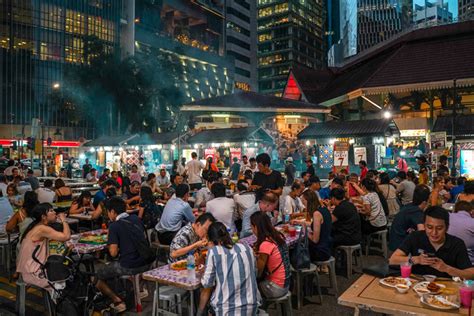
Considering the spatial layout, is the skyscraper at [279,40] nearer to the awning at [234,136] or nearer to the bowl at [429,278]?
the awning at [234,136]

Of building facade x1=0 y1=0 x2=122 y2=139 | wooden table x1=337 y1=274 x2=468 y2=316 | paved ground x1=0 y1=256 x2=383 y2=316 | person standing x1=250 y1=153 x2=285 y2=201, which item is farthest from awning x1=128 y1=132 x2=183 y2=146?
building facade x1=0 y1=0 x2=122 y2=139

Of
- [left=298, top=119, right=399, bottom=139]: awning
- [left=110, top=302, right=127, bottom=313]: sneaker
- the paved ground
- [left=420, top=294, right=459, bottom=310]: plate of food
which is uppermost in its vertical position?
[left=298, top=119, right=399, bottom=139]: awning

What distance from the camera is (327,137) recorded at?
67.3 ft

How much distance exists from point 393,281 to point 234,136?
17.4 meters

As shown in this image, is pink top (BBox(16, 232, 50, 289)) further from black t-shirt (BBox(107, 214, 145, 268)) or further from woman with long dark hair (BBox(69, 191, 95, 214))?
woman with long dark hair (BBox(69, 191, 95, 214))

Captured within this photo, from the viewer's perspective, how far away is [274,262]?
4.75 meters

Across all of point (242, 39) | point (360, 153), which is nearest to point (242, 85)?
point (242, 39)

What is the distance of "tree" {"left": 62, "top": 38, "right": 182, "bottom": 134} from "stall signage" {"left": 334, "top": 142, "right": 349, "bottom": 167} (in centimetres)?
3464

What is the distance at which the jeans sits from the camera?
484cm

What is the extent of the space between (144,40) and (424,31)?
48.8 m

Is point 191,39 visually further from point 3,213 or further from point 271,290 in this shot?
point 271,290

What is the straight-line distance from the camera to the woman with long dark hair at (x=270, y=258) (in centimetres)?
467

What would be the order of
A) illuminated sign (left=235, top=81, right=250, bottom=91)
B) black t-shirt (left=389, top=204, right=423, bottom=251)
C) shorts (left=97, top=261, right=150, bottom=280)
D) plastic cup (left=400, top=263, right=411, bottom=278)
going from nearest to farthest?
plastic cup (left=400, top=263, right=411, bottom=278) < shorts (left=97, top=261, right=150, bottom=280) < black t-shirt (left=389, top=204, right=423, bottom=251) < illuminated sign (left=235, top=81, right=250, bottom=91)

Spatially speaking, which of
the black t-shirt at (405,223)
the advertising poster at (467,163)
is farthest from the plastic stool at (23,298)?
the advertising poster at (467,163)
